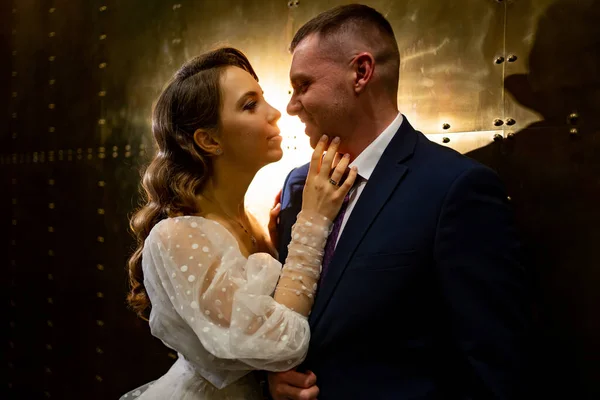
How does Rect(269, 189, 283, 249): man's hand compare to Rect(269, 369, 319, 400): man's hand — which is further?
Rect(269, 189, 283, 249): man's hand

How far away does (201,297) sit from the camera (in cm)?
131

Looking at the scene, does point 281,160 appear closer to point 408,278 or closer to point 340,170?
point 340,170

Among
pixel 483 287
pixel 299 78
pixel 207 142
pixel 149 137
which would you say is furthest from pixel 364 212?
pixel 149 137

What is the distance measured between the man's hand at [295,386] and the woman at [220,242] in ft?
0.11

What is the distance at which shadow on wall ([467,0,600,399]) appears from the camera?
1375mm


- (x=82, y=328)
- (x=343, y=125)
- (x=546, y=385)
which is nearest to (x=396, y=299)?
(x=343, y=125)

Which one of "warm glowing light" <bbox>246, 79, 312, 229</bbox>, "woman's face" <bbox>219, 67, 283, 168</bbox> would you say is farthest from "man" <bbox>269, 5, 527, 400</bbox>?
"warm glowing light" <bbox>246, 79, 312, 229</bbox>

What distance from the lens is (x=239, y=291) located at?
4.27 ft

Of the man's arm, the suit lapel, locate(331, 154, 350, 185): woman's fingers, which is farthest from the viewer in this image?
locate(331, 154, 350, 185): woman's fingers

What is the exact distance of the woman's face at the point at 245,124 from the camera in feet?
4.92

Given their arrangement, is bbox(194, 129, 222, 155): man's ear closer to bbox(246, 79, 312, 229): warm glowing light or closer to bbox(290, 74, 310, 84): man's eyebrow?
bbox(290, 74, 310, 84): man's eyebrow

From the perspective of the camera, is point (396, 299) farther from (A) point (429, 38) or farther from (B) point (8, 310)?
(B) point (8, 310)

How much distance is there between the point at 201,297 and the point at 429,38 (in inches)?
41.9

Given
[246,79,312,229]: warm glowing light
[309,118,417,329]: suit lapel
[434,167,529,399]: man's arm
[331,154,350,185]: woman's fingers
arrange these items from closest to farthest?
[434,167,529,399]: man's arm → [309,118,417,329]: suit lapel → [331,154,350,185]: woman's fingers → [246,79,312,229]: warm glowing light
